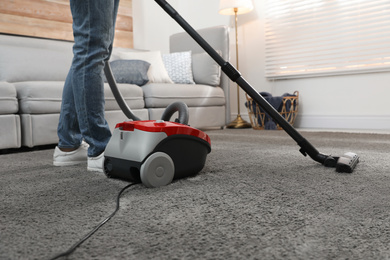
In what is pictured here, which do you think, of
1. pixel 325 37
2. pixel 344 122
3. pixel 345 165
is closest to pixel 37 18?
pixel 325 37

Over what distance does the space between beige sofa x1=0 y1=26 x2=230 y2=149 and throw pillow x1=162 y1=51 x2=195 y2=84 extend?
38 millimetres

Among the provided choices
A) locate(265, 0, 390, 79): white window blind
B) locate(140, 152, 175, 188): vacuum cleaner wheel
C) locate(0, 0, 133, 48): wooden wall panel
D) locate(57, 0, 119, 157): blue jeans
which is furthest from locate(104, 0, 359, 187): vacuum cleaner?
locate(0, 0, 133, 48): wooden wall panel

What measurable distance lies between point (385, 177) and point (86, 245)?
0.83 m

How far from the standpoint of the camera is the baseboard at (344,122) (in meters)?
2.74

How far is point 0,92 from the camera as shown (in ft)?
5.67

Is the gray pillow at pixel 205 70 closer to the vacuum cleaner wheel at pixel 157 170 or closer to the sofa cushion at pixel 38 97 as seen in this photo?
the sofa cushion at pixel 38 97

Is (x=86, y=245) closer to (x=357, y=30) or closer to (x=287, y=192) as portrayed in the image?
(x=287, y=192)

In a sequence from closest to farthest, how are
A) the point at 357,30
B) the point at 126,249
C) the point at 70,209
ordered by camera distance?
1. the point at 126,249
2. the point at 70,209
3. the point at 357,30

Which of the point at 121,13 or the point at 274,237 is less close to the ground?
the point at 121,13

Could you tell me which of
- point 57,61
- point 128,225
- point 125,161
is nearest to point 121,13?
point 57,61

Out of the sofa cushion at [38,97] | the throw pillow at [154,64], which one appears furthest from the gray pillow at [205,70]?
the sofa cushion at [38,97]

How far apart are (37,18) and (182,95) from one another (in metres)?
1.39

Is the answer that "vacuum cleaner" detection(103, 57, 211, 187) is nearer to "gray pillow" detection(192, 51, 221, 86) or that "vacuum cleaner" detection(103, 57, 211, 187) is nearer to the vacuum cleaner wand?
the vacuum cleaner wand

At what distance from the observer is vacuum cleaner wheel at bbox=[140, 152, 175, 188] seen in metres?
0.88
